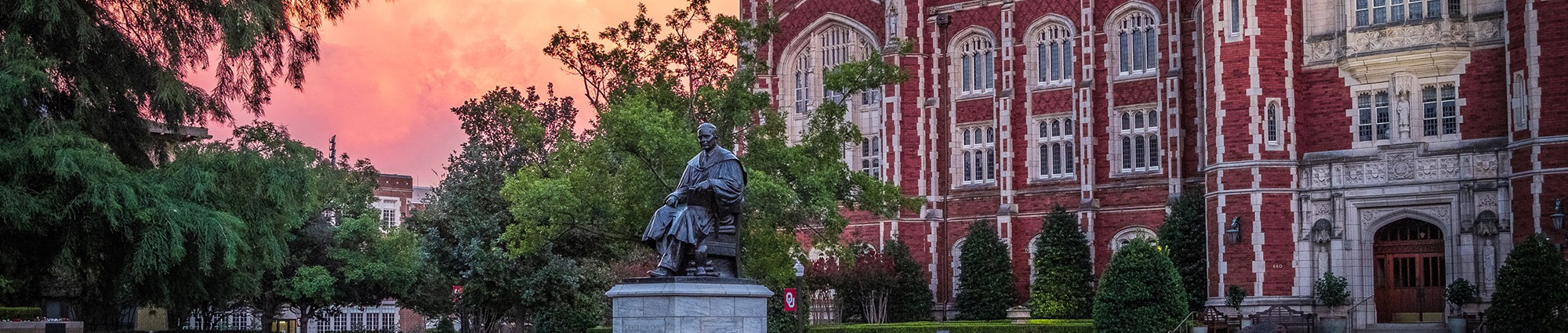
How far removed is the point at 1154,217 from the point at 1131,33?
17.2 ft

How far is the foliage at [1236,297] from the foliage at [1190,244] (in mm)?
2448

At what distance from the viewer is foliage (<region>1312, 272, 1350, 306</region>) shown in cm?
4231

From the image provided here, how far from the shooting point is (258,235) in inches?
1136

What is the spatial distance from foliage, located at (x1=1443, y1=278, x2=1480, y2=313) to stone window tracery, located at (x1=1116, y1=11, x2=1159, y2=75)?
481 inches

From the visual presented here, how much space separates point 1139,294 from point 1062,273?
12538mm

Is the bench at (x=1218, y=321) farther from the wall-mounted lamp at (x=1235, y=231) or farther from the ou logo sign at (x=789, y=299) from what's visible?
the ou logo sign at (x=789, y=299)

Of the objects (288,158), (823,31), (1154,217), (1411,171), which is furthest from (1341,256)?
(288,158)

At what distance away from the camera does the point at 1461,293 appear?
40094 mm

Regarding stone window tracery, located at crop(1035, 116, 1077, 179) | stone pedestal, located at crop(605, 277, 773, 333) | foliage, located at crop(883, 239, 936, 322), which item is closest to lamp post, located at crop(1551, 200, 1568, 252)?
stone window tracery, located at crop(1035, 116, 1077, 179)

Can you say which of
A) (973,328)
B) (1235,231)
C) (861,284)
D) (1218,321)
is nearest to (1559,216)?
(1235,231)

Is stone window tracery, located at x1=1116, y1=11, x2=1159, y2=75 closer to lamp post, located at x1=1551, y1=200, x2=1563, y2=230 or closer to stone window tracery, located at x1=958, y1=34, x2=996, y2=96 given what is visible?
stone window tracery, located at x1=958, y1=34, x2=996, y2=96

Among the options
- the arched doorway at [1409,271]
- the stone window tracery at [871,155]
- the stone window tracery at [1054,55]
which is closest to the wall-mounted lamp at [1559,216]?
the arched doorway at [1409,271]

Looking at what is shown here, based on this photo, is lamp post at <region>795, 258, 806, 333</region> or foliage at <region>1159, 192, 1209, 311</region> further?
foliage at <region>1159, 192, 1209, 311</region>

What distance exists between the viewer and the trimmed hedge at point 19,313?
40.0 meters
